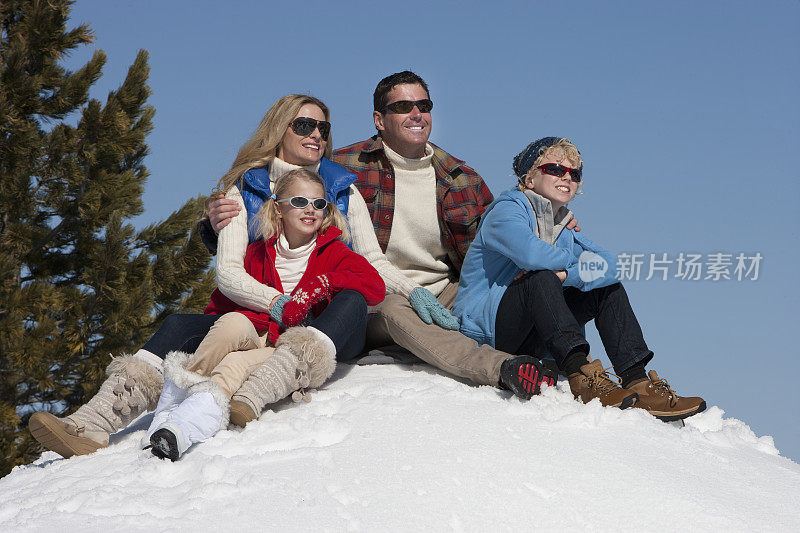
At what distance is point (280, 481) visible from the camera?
9.92 ft

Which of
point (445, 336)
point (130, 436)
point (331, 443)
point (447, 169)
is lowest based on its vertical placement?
point (130, 436)

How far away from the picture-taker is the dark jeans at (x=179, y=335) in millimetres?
3975

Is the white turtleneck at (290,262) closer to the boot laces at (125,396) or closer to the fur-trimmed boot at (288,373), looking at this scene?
the fur-trimmed boot at (288,373)

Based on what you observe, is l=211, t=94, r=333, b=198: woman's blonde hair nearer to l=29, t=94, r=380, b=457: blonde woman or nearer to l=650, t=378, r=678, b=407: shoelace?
l=29, t=94, r=380, b=457: blonde woman

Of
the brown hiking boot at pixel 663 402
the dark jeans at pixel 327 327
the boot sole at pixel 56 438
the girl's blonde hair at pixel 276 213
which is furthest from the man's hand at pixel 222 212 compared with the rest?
the brown hiking boot at pixel 663 402

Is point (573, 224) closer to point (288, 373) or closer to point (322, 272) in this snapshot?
point (322, 272)

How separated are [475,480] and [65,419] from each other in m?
1.98

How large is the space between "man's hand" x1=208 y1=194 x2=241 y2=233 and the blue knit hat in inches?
64.3

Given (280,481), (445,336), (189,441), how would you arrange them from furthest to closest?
(445,336) < (189,441) < (280,481)

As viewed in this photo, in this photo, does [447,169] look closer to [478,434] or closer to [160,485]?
[478,434]

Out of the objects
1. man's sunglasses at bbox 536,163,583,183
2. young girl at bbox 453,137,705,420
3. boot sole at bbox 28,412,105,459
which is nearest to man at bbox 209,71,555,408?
young girl at bbox 453,137,705,420

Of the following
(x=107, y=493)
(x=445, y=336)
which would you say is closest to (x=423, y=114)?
(x=445, y=336)

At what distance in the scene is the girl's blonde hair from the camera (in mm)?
4203

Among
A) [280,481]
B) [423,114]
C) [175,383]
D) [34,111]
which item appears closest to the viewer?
[280,481]
